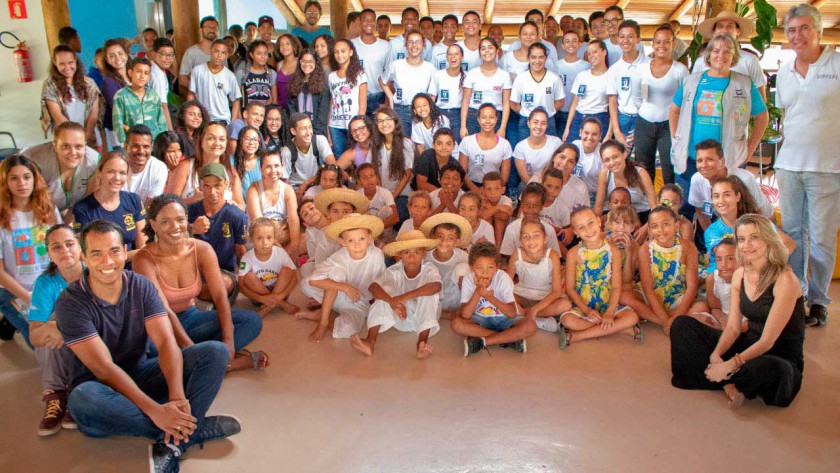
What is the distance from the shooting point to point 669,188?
436cm

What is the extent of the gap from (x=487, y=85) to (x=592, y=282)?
265cm

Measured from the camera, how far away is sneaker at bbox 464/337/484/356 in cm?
344

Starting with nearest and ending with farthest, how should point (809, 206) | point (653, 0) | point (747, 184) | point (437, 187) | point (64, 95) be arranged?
point (809, 206), point (747, 184), point (64, 95), point (437, 187), point (653, 0)

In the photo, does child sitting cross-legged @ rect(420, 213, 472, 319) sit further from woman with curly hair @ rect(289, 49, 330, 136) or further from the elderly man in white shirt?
woman with curly hair @ rect(289, 49, 330, 136)

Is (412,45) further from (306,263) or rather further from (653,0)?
(653,0)

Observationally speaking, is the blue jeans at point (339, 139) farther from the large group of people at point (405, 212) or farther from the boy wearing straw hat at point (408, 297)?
the boy wearing straw hat at point (408, 297)

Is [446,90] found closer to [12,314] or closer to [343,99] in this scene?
[343,99]

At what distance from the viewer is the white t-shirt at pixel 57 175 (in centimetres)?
380

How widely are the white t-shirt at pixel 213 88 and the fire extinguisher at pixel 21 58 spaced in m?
2.87

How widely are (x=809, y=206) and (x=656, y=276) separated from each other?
37.7 inches

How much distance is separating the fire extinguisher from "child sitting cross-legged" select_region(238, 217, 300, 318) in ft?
16.5

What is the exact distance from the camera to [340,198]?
4.27 meters

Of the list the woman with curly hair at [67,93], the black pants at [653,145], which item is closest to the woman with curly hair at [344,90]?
the woman with curly hair at [67,93]

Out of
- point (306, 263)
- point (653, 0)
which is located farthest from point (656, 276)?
point (653, 0)
